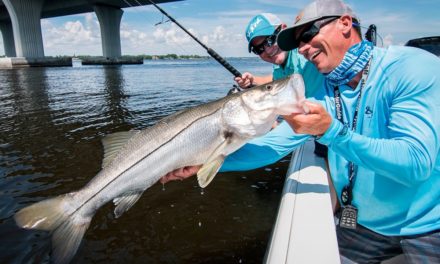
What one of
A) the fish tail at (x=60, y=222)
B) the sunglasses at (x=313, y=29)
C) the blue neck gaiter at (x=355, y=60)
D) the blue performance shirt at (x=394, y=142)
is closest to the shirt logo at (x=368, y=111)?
the blue performance shirt at (x=394, y=142)

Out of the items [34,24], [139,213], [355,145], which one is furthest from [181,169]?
[34,24]

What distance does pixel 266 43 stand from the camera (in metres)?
5.47

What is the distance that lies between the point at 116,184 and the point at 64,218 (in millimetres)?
557

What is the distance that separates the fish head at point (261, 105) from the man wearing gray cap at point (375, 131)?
0.26 metres

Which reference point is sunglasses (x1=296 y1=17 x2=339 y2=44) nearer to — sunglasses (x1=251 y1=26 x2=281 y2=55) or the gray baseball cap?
the gray baseball cap

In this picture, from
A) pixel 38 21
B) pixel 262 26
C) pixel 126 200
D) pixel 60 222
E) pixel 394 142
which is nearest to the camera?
pixel 394 142

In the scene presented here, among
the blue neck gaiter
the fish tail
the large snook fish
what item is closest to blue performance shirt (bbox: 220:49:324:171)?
the large snook fish

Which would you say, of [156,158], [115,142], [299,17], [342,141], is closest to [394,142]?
[342,141]

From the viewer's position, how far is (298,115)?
6.80 ft

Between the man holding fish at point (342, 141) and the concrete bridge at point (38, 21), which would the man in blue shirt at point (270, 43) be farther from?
the concrete bridge at point (38, 21)

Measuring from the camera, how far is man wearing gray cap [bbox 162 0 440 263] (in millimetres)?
1936

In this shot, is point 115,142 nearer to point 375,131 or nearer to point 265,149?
point 265,149

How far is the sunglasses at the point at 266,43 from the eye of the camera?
5.34 meters

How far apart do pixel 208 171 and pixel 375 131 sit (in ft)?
4.66
